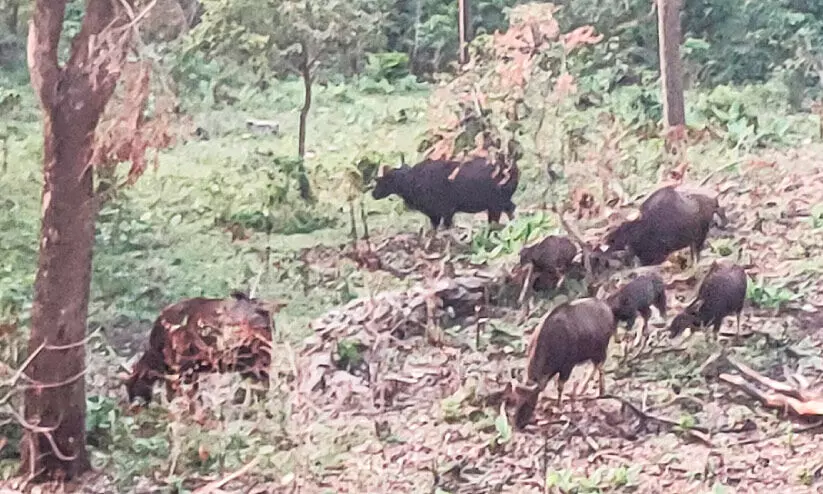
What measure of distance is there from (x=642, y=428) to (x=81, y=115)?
1.11 meters

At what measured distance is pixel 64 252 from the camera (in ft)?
6.31

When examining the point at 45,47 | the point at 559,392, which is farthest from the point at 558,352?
the point at 45,47

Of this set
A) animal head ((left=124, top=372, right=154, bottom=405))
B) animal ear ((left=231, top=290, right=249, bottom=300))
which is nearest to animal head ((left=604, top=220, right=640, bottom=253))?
animal ear ((left=231, top=290, right=249, bottom=300))

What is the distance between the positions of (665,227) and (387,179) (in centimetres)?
51

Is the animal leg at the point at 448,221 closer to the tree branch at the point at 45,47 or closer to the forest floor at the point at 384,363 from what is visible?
the forest floor at the point at 384,363

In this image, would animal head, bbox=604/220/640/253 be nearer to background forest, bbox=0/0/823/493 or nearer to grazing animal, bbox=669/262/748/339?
background forest, bbox=0/0/823/493

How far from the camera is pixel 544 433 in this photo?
2010mm

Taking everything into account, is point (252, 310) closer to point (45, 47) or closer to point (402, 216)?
point (402, 216)

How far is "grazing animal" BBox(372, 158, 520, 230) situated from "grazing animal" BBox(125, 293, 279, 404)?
31 cm

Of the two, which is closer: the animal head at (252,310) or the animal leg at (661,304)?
the animal head at (252,310)

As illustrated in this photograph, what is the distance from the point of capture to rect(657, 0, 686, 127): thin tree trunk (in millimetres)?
2100

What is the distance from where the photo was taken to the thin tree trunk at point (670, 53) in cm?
210

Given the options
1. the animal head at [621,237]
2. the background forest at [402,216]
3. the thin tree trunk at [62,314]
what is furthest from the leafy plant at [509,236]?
the thin tree trunk at [62,314]

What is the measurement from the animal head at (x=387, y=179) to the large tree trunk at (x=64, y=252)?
0.48m
